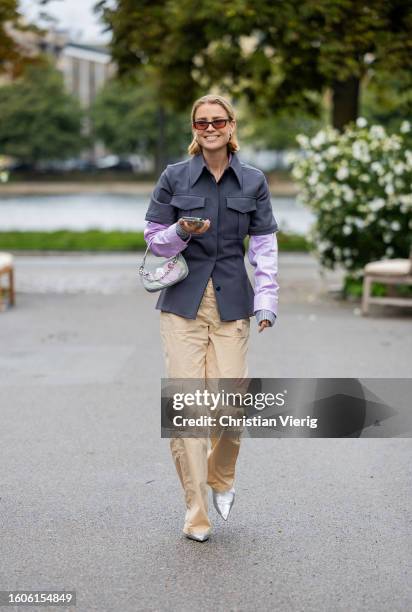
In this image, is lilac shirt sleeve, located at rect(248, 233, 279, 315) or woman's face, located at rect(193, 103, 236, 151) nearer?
woman's face, located at rect(193, 103, 236, 151)

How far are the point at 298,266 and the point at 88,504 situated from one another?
13765 millimetres

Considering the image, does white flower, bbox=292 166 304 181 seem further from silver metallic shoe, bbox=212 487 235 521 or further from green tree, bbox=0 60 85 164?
green tree, bbox=0 60 85 164

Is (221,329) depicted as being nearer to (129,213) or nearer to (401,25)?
(401,25)

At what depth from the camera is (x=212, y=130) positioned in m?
4.38

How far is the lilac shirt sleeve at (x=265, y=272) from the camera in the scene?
450 cm

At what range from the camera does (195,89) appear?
1766 cm

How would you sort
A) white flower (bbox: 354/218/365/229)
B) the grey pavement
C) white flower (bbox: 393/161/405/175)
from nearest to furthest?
the grey pavement → white flower (bbox: 393/161/405/175) → white flower (bbox: 354/218/365/229)

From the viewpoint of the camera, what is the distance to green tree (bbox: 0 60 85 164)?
7181cm

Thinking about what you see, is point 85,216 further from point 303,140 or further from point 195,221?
point 195,221

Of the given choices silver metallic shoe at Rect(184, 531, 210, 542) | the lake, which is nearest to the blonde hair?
silver metallic shoe at Rect(184, 531, 210, 542)

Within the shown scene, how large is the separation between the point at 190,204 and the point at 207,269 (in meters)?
0.30

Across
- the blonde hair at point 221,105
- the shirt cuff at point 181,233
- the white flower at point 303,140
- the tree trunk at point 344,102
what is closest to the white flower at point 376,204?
the white flower at point 303,140

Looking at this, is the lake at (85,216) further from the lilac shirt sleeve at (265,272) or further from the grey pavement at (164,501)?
the lilac shirt sleeve at (265,272)

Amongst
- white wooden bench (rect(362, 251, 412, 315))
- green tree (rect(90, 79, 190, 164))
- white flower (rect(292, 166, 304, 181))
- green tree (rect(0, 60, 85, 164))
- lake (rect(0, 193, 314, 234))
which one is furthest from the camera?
green tree (rect(90, 79, 190, 164))
